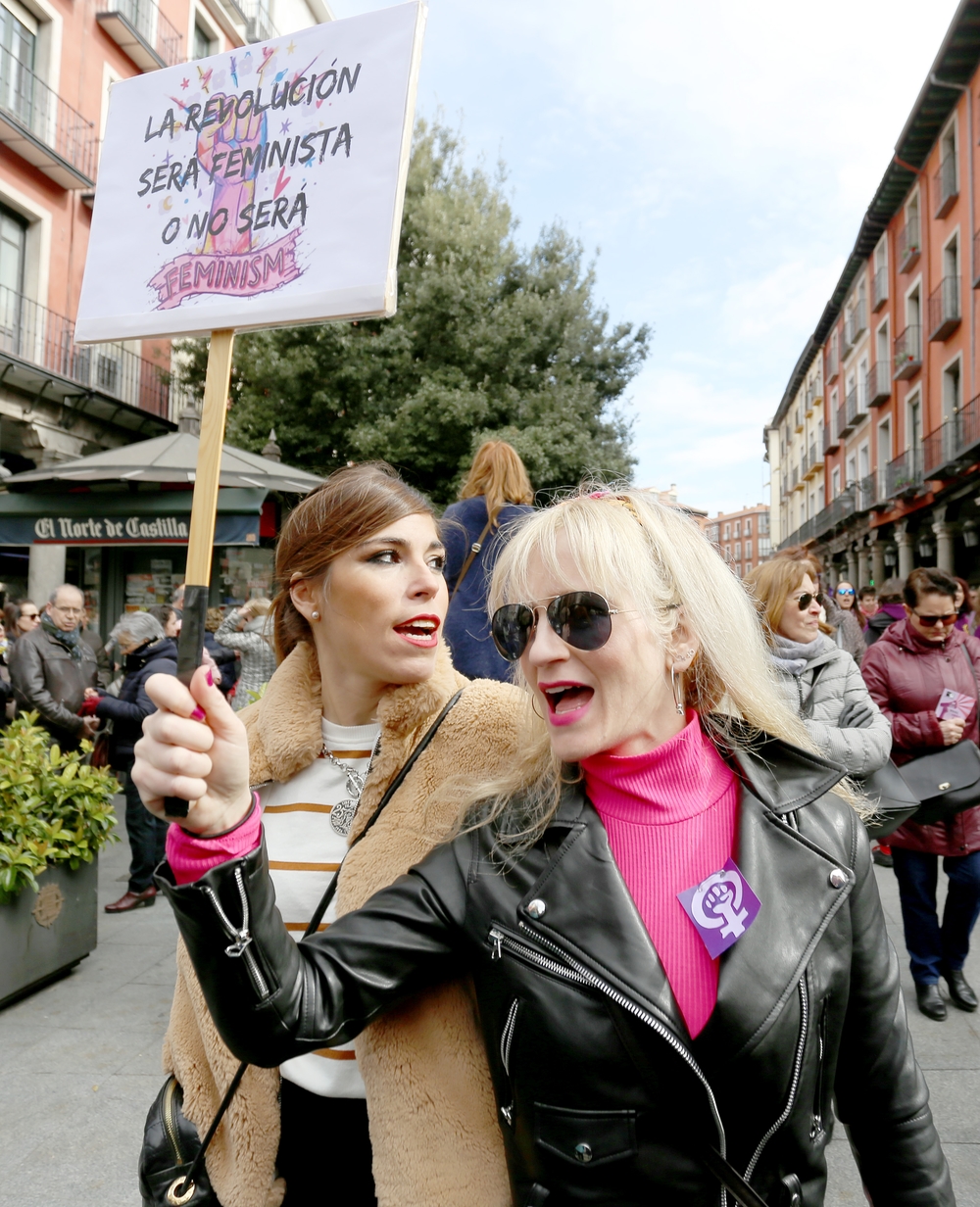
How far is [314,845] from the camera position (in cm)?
154

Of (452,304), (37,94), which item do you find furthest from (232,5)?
(452,304)

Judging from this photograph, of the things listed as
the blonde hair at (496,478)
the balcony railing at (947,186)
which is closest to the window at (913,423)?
the balcony railing at (947,186)

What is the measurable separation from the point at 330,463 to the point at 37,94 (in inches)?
285

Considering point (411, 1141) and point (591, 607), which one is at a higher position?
point (591, 607)

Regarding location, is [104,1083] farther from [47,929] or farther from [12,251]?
[12,251]

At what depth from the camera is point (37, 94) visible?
13.8m

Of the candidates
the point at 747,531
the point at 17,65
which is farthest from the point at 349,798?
the point at 747,531

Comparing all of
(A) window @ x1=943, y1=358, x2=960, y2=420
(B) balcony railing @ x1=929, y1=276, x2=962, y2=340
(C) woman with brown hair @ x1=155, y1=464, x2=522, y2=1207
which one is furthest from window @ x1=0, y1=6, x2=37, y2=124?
(A) window @ x1=943, y1=358, x2=960, y2=420

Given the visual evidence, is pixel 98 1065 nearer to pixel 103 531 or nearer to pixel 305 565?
pixel 305 565

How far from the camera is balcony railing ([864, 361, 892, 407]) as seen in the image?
25.6 meters

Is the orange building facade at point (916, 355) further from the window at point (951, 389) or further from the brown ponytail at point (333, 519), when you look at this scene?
the brown ponytail at point (333, 519)

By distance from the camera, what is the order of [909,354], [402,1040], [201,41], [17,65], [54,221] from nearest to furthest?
1. [402,1040]
2. [17,65]
3. [54,221]
4. [201,41]
5. [909,354]

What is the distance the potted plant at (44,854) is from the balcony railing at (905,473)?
2037cm

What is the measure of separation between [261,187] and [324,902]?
3.70 feet
